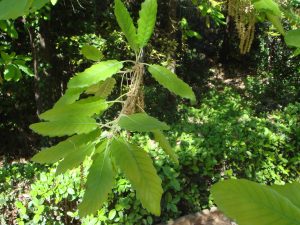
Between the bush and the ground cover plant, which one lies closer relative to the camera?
the ground cover plant

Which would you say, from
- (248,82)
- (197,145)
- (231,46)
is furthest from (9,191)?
(231,46)

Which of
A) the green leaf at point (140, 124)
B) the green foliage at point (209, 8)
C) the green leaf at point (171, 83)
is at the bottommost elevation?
the green foliage at point (209, 8)

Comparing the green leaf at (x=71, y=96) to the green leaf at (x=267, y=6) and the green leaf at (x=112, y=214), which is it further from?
the green leaf at (x=112, y=214)

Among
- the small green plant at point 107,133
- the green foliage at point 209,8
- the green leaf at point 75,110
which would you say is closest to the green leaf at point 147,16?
the small green plant at point 107,133

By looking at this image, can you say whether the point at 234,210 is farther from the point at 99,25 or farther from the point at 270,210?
the point at 99,25

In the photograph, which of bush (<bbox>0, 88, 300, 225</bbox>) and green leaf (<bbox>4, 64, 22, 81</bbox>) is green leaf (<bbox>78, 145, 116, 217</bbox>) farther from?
green leaf (<bbox>4, 64, 22, 81</bbox>)

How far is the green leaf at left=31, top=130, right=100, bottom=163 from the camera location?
0.89m

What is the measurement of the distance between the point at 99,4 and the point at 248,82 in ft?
17.1

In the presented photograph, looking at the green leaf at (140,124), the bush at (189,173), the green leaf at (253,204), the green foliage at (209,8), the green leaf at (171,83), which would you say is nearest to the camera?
the green leaf at (253,204)

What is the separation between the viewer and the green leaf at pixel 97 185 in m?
0.74

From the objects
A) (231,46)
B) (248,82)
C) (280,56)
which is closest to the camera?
(248,82)

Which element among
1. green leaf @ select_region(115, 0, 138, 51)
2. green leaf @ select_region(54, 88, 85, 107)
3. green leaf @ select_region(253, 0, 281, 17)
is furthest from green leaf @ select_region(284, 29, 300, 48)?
green leaf @ select_region(54, 88, 85, 107)

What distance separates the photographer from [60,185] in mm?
3826

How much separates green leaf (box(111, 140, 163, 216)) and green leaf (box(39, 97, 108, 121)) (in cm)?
20
